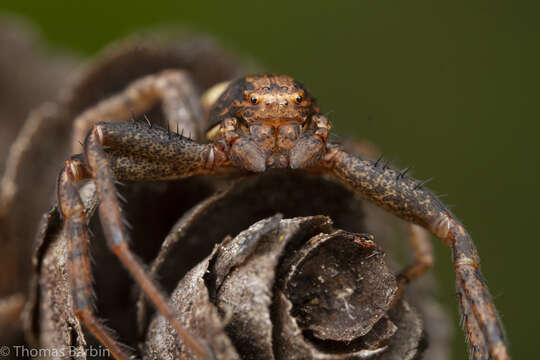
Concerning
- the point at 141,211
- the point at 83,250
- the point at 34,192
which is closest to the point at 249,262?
the point at 83,250

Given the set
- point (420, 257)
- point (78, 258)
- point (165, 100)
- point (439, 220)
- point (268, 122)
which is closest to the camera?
point (78, 258)

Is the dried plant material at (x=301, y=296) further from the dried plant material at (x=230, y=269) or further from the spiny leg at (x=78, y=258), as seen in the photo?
the spiny leg at (x=78, y=258)

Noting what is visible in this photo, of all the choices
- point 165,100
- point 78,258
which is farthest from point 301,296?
point 165,100

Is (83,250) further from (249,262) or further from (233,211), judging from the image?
(249,262)

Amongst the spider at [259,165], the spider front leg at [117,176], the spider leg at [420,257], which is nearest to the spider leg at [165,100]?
the spider at [259,165]

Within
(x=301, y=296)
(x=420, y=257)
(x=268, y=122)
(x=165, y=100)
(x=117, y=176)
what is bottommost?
(x=420, y=257)

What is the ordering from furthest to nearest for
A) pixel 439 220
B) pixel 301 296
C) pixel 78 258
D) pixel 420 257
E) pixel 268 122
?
pixel 420 257 < pixel 268 122 < pixel 439 220 < pixel 78 258 < pixel 301 296

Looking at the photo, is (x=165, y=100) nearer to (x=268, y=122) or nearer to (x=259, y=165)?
(x=268, y=122)
